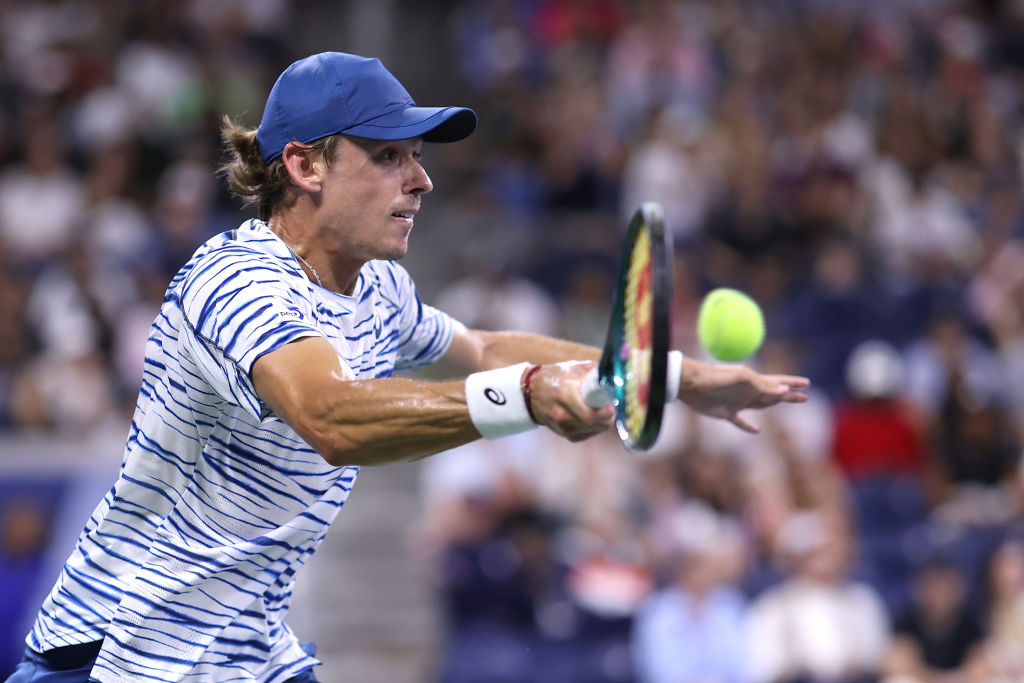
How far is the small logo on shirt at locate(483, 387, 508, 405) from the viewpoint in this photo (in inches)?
107

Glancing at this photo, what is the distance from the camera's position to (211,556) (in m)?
3.16

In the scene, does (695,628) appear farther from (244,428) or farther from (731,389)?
(244,428)

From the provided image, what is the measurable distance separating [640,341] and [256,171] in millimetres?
1325

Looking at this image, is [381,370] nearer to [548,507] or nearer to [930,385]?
[548,507]

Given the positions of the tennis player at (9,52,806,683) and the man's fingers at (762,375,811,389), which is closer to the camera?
the tennis player at (9,52,806,683)

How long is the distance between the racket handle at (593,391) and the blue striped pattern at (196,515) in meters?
0.73

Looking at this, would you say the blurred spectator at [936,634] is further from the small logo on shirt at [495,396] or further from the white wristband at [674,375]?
the small logo on shirt at [495,396]

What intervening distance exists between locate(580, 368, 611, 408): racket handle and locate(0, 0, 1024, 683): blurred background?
559 cm

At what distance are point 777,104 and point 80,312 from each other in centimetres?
667

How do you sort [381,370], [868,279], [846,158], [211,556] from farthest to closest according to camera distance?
[846,158], [868,279], [381,370], [211,556]

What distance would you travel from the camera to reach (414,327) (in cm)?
395

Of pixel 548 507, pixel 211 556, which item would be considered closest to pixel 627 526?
pixel 548 507

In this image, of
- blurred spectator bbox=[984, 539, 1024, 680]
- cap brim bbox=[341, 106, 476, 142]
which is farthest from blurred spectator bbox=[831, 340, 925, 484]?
cap brim bbox=[341, 106, 476, 142]

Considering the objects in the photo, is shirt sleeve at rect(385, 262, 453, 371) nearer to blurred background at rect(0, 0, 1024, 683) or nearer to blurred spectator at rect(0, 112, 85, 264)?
blurred background at rect(0, 0, 1024, 683)
